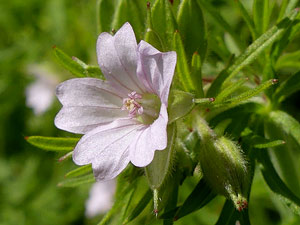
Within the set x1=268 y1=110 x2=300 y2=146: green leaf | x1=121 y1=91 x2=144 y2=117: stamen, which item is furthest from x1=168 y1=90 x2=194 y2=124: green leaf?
x1=268 y1=110 x2=300 y2=146: green leaf

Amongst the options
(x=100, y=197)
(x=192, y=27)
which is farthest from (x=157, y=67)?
(x=100, y=197)

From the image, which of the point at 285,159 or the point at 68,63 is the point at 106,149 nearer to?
the point at 68,63

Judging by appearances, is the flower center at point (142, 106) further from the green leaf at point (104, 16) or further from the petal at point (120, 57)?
the green leaf at point (104, 16)

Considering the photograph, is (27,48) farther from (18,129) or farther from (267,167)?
(267,167)

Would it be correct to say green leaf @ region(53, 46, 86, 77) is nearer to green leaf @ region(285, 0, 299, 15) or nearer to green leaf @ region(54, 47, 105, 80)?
green leaf @ region(54, 47, 105, 80)

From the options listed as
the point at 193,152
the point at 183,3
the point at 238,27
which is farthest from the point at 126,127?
the point at 238,27
